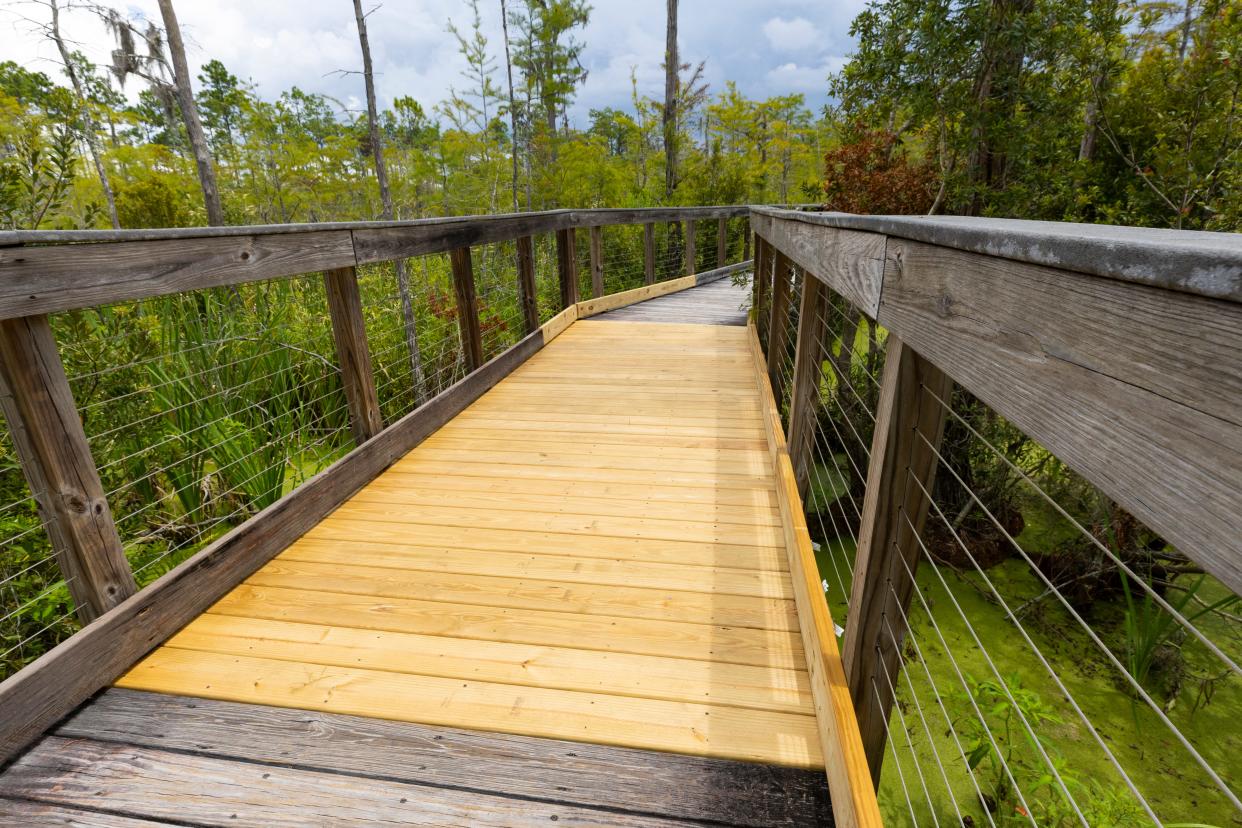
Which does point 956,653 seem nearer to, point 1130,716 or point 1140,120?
point 1130,716

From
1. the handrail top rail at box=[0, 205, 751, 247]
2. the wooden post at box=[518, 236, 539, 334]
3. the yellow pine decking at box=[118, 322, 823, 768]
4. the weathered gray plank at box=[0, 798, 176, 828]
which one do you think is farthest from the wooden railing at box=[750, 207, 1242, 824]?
the wooden post at box=[518, 236, 539, 334]

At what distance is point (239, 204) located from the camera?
17.3 meters

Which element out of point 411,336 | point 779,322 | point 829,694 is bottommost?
point 829,694

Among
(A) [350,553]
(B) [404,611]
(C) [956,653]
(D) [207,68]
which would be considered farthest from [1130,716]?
(D) [207,68]

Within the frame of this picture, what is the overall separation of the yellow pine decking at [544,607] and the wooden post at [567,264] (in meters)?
2.89

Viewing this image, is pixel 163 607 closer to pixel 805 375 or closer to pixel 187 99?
pixel 805 375

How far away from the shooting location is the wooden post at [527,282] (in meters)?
4.74

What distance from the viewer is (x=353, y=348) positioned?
2.69m

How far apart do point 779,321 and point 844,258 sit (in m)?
1.95

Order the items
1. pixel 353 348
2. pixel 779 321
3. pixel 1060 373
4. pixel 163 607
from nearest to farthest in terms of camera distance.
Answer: pixel 1060 373 → pixel 163 607 → pixel 353 348 → pixel 779 321

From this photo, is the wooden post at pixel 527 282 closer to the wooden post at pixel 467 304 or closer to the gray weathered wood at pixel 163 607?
the wooden post at pixel 467 304

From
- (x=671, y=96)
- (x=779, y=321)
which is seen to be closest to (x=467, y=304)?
(x=779, y=321)

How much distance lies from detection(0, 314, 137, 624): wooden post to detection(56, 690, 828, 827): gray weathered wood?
33 centimetres

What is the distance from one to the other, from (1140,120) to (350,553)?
8.30 meters
